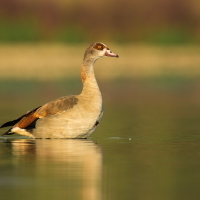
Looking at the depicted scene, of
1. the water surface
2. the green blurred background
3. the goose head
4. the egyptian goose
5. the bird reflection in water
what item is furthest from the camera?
the green blurred background

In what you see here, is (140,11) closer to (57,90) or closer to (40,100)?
(57,90)

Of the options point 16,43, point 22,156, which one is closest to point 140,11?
point 16,43

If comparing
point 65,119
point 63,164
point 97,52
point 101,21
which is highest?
point 101,21

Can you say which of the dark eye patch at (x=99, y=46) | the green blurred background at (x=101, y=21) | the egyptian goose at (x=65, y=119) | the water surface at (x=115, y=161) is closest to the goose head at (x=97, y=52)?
the dark eye patch at (x=99, y=46)

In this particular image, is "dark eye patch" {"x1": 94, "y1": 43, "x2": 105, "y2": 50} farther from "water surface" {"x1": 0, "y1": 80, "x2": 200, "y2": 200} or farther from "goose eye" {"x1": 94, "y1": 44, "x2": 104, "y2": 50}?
"water surface" {"x1": 0, "y1": 80, "x2": 200, "y2": 200}

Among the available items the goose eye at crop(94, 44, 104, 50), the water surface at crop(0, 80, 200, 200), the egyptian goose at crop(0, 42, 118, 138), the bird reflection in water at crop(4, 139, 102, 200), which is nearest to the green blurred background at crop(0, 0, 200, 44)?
the water surface at crop(0, 80, 200, 200)

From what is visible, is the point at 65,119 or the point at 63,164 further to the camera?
the point at 65,119

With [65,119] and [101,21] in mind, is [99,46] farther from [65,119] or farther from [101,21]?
[101,21]

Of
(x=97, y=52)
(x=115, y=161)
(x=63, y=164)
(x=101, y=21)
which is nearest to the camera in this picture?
(x=63, y=164)

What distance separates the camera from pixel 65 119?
38.2 ft

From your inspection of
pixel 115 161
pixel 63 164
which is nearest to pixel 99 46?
pixel 115 161

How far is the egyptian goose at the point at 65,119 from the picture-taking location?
1156cm

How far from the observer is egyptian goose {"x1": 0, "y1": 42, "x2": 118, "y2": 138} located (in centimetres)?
1156

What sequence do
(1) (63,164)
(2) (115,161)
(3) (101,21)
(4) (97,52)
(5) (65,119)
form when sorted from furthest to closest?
(3) (101,21) → (4) (97,52) → (5) (65,119) → (2) (115,161) → (1) (63,164)
